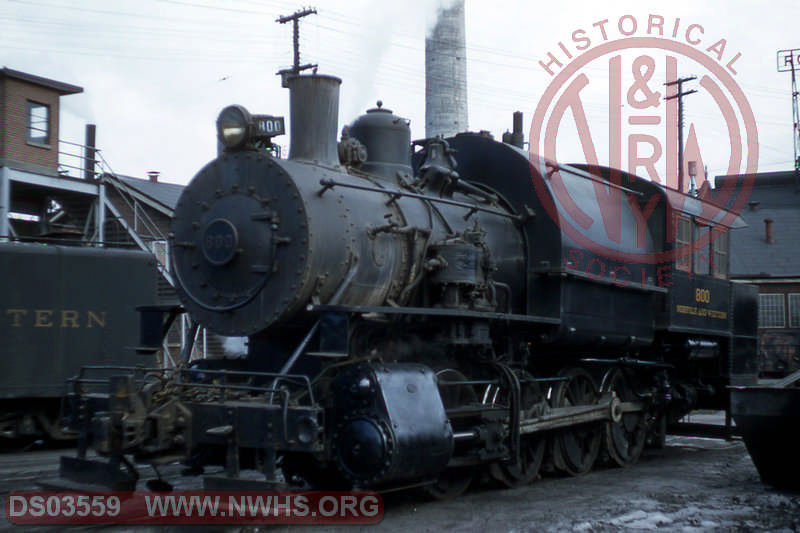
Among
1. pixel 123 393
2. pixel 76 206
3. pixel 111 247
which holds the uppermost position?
pixel 76 206

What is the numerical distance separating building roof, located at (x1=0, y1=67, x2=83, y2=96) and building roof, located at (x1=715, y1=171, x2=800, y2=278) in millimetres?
20965

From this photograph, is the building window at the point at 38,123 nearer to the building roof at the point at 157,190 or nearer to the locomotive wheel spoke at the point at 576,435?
the building roof at the point at 157,190

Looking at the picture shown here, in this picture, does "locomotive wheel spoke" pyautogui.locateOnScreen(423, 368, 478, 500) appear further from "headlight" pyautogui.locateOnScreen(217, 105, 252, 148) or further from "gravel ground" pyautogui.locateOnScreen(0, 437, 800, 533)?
"headlight" pyautogui.locateOnScreen(217, 105, 252, 148)

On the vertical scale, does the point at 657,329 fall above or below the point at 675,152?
below

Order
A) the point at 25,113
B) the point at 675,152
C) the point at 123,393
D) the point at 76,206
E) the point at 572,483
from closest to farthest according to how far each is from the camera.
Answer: the point at 123,393 → the point at 572,483 → the point at 25,113 → the point at 76,206 → the point at 675,152

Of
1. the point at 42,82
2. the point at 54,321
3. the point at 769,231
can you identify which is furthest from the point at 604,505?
the point at 769,231

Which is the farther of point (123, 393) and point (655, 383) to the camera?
point (655, 383)

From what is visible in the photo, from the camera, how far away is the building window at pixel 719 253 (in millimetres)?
11727

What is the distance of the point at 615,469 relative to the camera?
9.77m

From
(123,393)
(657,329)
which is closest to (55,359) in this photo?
(123,393)

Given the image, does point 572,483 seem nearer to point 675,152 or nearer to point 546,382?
point 546,382

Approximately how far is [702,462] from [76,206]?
17.6m

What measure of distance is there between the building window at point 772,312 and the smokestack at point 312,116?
27.8 metres

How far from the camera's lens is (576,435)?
31.0 feet
